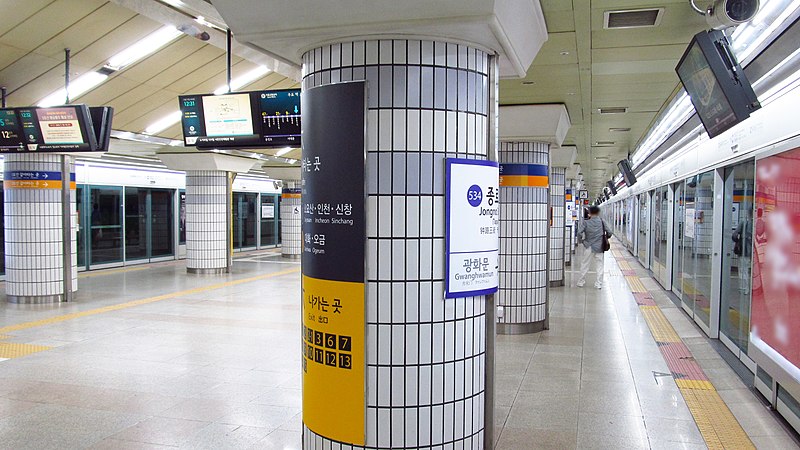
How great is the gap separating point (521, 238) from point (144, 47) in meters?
5.68

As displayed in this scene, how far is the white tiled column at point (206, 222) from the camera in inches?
578

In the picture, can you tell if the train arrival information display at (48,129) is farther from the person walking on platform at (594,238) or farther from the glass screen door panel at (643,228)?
the glass screen door panel at (643,228)

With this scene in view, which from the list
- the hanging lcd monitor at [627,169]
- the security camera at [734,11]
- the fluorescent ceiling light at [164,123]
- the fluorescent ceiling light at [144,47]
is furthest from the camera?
the hanging lcd monitor at [627,169]

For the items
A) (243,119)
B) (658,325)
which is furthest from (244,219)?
(658,325)

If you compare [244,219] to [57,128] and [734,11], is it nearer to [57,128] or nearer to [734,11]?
[57,128]

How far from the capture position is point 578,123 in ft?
32.2

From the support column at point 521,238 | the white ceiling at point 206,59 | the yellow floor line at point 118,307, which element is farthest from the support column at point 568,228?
the support column at point 521,238

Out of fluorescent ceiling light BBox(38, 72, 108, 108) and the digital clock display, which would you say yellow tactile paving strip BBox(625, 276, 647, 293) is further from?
the digital clock display

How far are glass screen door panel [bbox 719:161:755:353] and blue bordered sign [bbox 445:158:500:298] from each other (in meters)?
3.73

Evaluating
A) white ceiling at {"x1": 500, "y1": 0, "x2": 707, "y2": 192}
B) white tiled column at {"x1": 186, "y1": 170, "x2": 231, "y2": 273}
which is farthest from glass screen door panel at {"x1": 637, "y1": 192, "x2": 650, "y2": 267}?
white tiled column at {"x1": 186, "y1": 170, "x2": 231, "y2": 273}

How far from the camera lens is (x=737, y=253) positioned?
651cm

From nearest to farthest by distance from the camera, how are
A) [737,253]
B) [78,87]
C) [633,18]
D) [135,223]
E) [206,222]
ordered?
[633,18] → [737,253] → [78,87] → [206,222] → [135,223]

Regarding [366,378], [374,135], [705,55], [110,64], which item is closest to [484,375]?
[366,378]

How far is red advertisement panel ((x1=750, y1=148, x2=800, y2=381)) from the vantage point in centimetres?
433
